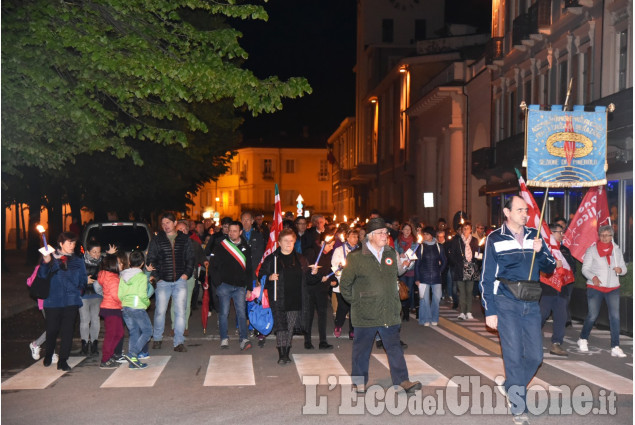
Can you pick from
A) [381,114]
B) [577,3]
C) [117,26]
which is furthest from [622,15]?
[381,114]

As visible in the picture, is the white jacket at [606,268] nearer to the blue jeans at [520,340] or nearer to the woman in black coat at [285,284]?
the woman in black coat at [285,284]

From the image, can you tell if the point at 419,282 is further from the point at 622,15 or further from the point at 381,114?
the point at 381,114

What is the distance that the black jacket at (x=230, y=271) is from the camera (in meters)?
12.9

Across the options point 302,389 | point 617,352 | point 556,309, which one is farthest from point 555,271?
point 302,389

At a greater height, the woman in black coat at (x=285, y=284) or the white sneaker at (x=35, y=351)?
the woman in black coat at (x=285, y=284)

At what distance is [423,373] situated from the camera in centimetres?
1038

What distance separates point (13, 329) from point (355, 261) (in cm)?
884

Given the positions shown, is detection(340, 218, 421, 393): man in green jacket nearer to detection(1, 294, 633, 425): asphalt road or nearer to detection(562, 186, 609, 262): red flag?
detection(1, 294, 633, 425): asphalt road

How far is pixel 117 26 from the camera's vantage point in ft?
43.6

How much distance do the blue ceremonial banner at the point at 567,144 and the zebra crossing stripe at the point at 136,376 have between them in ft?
32.5

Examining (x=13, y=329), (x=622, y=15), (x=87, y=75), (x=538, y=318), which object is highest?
(x=622, y=15)

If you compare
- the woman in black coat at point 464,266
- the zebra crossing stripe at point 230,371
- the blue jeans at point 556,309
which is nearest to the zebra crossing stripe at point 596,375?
the blue jeans at point 556,309

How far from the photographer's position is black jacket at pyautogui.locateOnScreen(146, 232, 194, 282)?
1305 cm

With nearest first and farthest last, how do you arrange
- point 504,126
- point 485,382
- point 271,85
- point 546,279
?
point 485,382 < point 546,279 < point 271,85 < point 504,126
